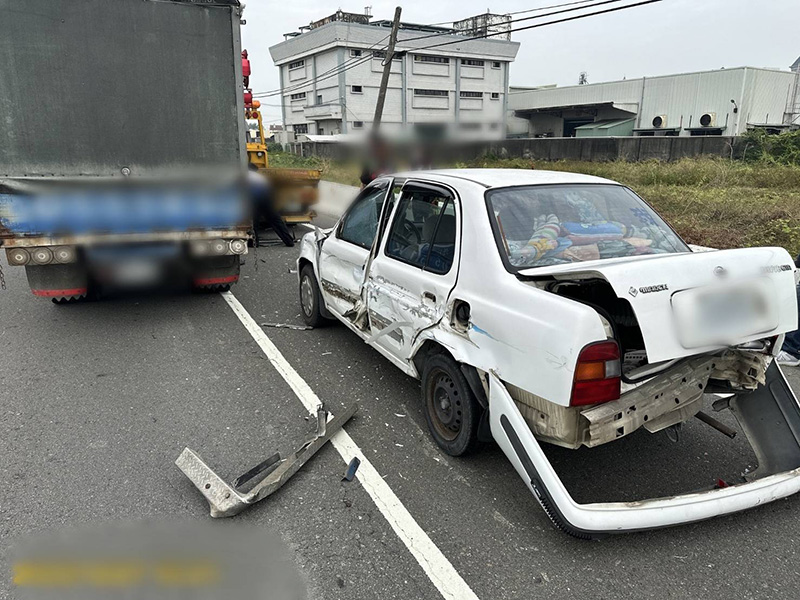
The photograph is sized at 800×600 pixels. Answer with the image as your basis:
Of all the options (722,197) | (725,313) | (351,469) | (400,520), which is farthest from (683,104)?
(400,520)

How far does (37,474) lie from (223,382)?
4.96 feet

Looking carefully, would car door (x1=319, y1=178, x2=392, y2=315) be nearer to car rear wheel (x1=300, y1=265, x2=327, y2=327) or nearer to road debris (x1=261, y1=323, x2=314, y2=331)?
car rear wheel (x1=300, y1=265, x2=327, y2=327)

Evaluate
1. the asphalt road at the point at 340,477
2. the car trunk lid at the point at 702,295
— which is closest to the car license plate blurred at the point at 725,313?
the car trunk lid at the point at 702,295

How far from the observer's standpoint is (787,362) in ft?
16.1

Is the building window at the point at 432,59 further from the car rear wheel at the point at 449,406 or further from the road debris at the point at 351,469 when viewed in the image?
the road debris at the point at 351,469

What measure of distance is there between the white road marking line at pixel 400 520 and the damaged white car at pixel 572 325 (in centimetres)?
52

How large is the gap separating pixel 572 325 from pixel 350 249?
8.60 ft

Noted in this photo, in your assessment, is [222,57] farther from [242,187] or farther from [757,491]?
[757,491]

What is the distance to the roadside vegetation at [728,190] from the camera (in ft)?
29.5

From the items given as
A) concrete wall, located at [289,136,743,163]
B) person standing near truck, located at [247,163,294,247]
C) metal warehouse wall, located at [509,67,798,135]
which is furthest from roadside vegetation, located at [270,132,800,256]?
metal warehouse wall, located at [509,67,798,135]

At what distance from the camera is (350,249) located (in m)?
4.74

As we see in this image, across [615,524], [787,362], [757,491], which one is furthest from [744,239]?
[615,524]

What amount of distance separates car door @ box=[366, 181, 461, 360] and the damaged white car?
0.01 metres

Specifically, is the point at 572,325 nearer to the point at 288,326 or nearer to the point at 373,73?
the point at 288,326
